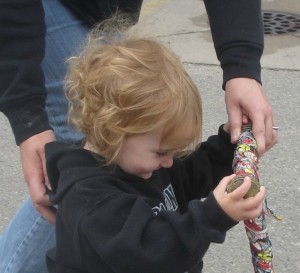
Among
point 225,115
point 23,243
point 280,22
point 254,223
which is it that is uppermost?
point 254,223

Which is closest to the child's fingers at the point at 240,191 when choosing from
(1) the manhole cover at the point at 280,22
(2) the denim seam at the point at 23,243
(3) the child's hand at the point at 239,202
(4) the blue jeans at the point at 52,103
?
(3) the child's hand at the point at 239,202

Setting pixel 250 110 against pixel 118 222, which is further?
pixel 250 110

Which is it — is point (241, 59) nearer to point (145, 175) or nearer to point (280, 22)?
point (145, 175)

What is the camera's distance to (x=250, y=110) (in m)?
1.92

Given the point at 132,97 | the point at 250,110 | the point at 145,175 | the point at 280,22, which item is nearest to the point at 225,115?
the point at 280,22

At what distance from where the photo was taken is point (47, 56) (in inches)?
85.5

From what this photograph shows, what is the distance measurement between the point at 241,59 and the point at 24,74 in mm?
572

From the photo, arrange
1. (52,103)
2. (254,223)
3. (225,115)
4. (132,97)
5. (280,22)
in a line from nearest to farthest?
(132,97) < (254,223) < (52,103) < (225,115) < (280,22)

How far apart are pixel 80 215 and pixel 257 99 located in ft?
1.84

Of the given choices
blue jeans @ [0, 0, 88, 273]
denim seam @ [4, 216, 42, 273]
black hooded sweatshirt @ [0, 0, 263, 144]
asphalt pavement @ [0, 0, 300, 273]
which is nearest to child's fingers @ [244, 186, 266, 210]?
black hooded sweatshirt @ [0, 0, 263, 144]

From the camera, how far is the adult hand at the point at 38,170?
193 centimetres

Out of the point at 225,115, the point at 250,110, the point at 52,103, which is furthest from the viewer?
the point at 225,115

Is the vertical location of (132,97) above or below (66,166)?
above

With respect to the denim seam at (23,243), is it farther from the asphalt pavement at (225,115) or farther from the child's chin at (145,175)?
the asphalt pavement at (225,115)
